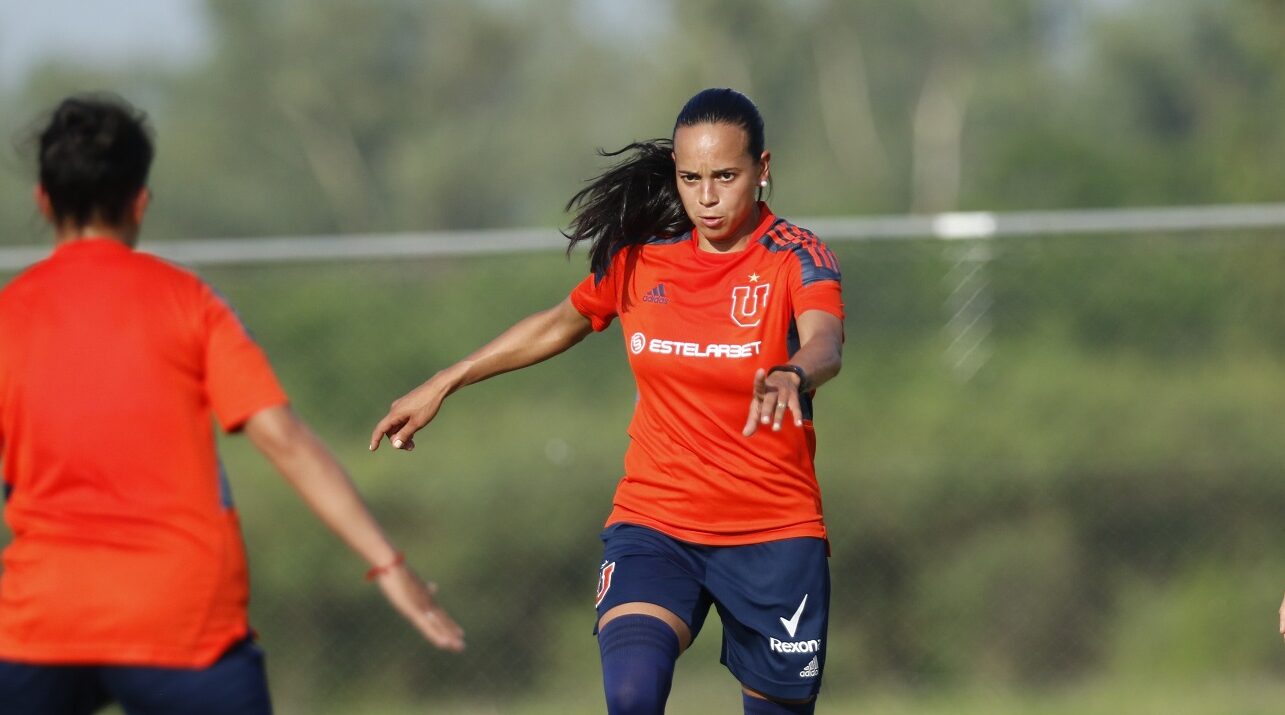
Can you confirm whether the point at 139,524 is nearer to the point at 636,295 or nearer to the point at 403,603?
the point at 403,603


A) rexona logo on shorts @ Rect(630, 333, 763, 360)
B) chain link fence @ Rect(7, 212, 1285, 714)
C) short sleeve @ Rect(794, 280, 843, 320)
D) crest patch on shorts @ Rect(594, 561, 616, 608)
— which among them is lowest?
chain link fence @ Rect(7, 212, 1285, 714)

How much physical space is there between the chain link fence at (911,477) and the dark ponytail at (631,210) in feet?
14.7

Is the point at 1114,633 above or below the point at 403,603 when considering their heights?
below

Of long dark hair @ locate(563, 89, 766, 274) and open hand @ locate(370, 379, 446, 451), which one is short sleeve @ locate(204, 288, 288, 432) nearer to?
open hand @ locate(370, 379, 446, 451)

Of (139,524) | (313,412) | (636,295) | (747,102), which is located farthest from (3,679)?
(313,412)

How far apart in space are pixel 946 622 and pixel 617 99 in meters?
16.8

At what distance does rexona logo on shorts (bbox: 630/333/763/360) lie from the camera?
4594 millimetres

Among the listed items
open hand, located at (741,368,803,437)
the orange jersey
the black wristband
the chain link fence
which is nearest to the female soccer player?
open hand, located at (741,368,803,437)

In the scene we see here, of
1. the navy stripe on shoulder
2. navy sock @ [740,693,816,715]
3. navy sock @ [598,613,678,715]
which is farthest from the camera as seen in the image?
navy sock @ [740,693,816,715]

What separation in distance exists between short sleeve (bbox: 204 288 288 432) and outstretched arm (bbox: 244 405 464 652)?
0.09 ft

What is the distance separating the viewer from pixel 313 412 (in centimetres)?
977

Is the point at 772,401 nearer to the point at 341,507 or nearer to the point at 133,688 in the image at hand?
the point at 341,507

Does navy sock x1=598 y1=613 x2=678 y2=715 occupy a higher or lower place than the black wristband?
lower

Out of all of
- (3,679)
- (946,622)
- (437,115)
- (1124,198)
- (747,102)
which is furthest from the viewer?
(437,115)
